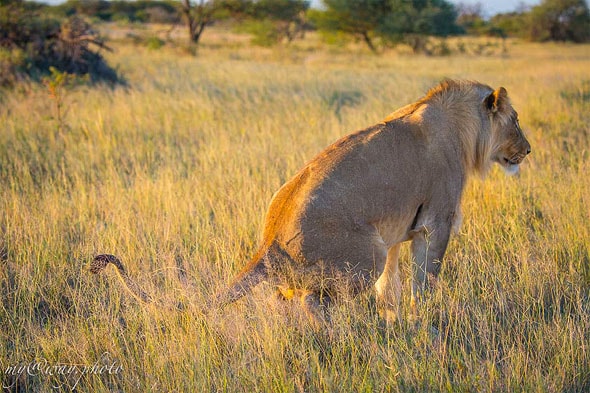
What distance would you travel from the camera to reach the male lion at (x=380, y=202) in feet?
10.5

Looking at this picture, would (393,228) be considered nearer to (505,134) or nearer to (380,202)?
(380,202)

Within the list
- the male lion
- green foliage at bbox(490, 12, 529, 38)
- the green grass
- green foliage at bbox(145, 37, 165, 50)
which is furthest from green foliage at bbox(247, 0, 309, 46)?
the male lion

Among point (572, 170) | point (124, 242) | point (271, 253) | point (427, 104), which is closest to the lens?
point (271, 253)

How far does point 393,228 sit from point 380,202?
0.75ft

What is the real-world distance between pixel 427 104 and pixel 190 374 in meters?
2.35

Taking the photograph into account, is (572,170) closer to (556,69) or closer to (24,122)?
(24,122)

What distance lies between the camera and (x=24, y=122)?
323 inches

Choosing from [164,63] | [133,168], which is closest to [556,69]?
[164,63]

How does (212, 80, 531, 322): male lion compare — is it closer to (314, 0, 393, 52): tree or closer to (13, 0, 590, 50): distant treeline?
(13, 0, 590, 50): distant treeline

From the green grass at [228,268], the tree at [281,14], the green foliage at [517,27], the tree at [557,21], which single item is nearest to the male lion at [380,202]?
the green grass at [228,268]

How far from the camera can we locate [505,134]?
173 inches

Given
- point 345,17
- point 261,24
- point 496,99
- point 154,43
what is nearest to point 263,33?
point 261,24

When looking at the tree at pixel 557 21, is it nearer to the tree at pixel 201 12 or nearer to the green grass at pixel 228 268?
the tree at pixel 201 12

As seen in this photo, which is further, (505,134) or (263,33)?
(263,33)
